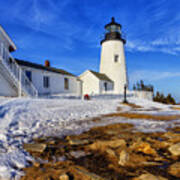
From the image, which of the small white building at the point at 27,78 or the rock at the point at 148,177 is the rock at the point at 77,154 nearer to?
the rock at the point at 148,177

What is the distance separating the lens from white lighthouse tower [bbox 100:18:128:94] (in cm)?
2567

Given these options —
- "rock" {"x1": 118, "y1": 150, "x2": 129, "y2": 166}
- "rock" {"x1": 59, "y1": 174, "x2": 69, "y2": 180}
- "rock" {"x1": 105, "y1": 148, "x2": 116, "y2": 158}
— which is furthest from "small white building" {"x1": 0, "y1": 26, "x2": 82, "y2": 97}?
"rock" {"x1": 59, "y1": 174, "x2": 69, "y2": 180}

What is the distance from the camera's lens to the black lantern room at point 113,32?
2601 centimetres

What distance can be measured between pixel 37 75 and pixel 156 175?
53.1ft

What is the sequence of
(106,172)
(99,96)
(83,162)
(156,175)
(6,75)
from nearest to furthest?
(156,175) → (106,172) → (83,162) → (6,75) → (99,96)

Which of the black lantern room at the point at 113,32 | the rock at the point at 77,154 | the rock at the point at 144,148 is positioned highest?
the black lantern room at the point at 113,32

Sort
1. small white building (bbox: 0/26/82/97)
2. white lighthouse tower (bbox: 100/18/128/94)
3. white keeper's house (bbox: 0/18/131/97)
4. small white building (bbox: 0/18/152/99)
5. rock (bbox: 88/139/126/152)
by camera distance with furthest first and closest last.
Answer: white lighthouse tower (bbox: 100/18/128/94) → small white building (bbox: 0/18/152/99) → white keeper's house (bbox: 0/18/131/97) → small white building (bbox: 0/26/82/97) → rock (bbox: 88/139/126/152)

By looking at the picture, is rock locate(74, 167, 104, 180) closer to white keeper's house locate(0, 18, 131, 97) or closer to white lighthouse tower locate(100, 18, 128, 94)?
white keeper's house locate(0, 18, 131, 97)

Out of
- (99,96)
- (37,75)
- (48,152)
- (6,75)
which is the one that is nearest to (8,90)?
(6,75)

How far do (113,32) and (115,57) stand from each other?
4510 millimetres

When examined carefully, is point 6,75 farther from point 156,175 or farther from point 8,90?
point 156,175

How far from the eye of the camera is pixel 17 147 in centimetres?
284

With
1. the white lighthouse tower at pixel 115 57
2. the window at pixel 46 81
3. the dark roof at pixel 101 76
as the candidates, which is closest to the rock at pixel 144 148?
the window at pixel 46 81

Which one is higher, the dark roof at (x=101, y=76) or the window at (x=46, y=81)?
the dark roof at (x=101, y=76)
